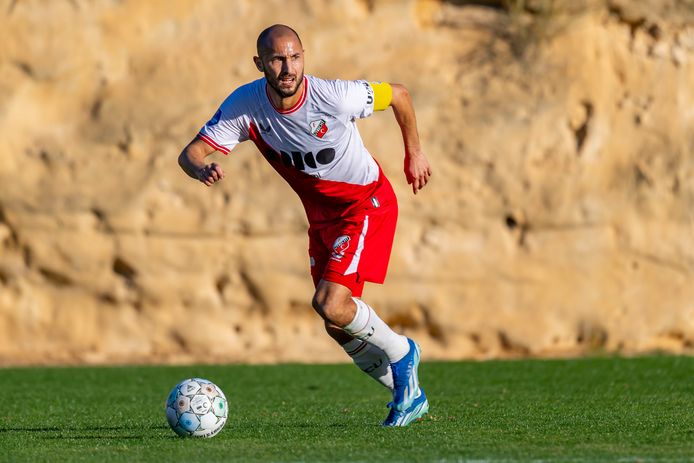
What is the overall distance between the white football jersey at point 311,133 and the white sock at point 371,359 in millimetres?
803

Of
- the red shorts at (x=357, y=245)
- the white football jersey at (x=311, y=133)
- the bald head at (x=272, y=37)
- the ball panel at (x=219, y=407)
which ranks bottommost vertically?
the ball panel at (x=219, y=407)

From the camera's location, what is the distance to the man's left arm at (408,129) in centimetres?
698

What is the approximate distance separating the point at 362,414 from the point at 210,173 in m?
2.37

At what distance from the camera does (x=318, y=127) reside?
6875mm

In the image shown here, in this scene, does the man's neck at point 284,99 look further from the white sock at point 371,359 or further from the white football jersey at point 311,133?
the white sock at point 371,359

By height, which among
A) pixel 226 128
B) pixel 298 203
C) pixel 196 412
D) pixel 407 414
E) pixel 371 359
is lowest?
pixel 407 414

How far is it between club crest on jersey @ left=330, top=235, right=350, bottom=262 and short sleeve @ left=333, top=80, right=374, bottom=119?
0.73 m

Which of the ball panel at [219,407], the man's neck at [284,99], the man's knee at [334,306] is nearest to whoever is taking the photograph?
the ball panel at [219,407]

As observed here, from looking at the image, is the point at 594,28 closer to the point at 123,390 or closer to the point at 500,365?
the point at 500,365

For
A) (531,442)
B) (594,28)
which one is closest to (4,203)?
Answer: (594,28)

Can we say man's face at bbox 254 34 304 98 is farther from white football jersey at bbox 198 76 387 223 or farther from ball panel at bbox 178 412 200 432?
ball panel at bbox 178 412 200 432

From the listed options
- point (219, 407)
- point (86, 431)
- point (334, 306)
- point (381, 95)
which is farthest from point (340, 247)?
point (86, 431)

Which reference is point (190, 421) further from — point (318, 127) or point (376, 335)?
point (318, 127)

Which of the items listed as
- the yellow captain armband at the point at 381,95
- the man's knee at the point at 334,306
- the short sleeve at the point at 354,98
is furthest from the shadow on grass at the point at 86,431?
the yellow captain armband at the point at 381,95
